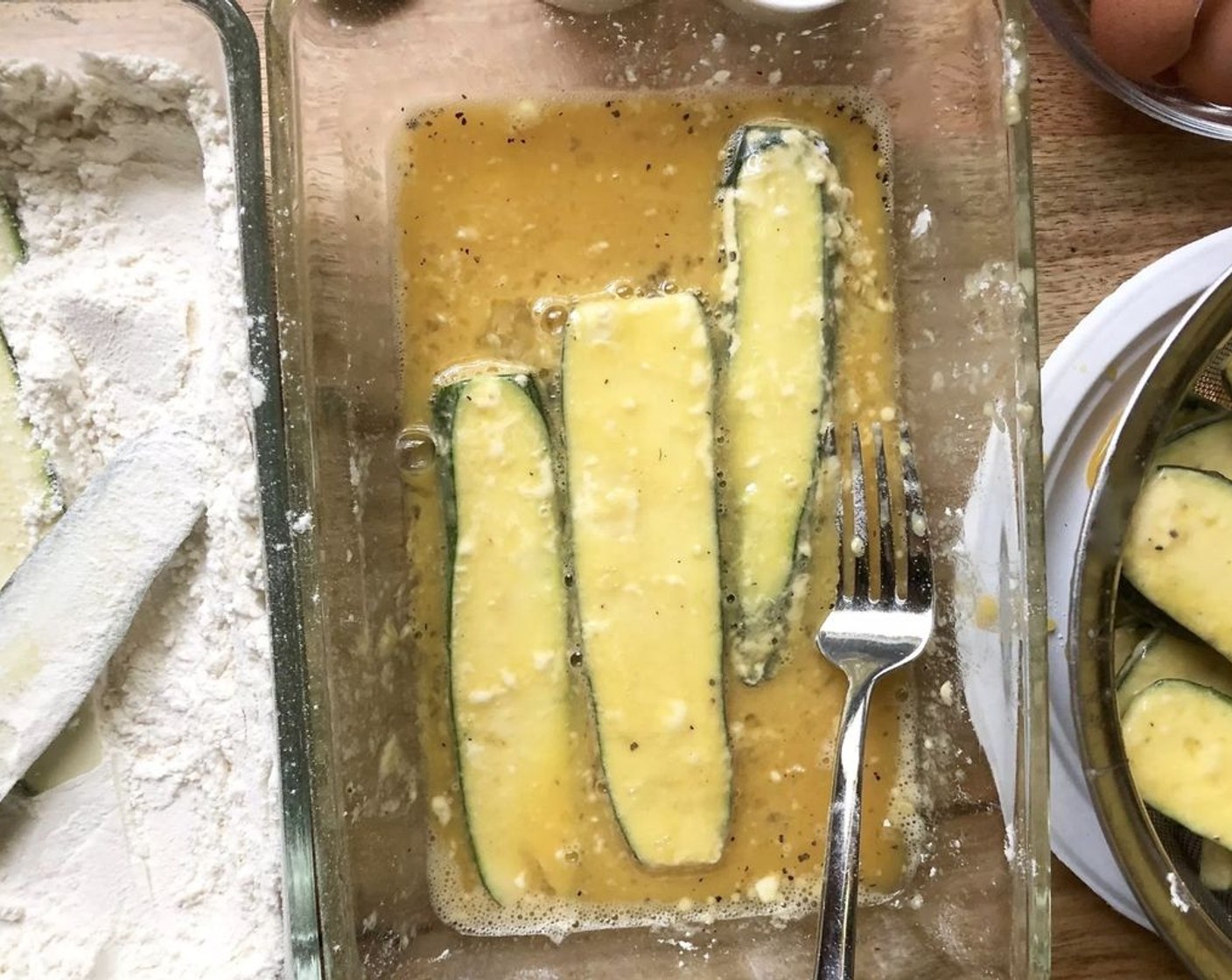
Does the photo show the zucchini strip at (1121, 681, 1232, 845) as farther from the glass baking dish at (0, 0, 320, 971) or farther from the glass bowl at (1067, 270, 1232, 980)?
the glass baking dish at (0, 0, 320, 971)

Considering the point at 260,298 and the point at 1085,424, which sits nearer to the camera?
the point at 260,298

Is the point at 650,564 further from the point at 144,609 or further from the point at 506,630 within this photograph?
the point at 144,609

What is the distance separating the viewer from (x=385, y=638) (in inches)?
35.5

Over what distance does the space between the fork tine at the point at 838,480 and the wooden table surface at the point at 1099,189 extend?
0.19 meters

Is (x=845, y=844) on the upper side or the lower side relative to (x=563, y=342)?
lower

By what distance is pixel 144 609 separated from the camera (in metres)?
0.89

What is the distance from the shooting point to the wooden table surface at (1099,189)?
94cm

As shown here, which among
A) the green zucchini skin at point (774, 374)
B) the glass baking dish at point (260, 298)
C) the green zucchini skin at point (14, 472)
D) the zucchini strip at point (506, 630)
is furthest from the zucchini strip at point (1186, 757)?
the green zucchini skin at point (14, 472)

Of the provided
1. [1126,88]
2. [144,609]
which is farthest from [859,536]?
[144,609]

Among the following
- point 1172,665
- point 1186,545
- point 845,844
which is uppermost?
point 1186,545

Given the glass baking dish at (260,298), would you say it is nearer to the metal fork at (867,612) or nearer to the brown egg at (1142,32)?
the metal fork at (867,612)

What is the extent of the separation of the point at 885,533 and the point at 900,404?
4.6 inches

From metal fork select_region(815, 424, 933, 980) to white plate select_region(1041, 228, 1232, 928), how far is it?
107mm

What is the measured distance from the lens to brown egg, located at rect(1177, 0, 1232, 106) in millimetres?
864
